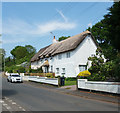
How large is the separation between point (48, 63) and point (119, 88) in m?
→ 28.9

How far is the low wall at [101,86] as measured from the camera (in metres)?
12.9

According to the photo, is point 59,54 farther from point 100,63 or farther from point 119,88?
point 119,88

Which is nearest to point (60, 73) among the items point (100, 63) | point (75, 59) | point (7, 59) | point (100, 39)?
point (75, 59)

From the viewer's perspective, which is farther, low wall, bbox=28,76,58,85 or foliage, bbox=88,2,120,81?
low wall, bbox=28,76,58,85

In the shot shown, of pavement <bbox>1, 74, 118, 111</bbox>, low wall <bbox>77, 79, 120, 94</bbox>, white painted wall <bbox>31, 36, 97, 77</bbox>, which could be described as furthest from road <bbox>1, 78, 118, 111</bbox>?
white painted wall <bbox>31, 36, 97, 77</bbox>

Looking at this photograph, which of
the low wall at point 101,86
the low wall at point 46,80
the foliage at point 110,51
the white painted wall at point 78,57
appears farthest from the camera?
the white painted wall at point 78,57

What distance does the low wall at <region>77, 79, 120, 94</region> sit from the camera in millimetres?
12925

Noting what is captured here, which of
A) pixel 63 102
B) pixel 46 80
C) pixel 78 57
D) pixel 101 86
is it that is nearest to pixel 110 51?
pixel 101 86

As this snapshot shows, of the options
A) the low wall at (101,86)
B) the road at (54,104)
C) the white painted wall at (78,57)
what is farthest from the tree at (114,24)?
the white painted wall at (78,57)

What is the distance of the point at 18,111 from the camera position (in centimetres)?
901

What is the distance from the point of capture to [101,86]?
14484mm

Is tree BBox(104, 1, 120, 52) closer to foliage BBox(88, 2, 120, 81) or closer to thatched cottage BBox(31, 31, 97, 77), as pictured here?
foliage BBox(88, 2, 120, 81)

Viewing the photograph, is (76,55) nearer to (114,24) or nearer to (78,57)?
(78,57)

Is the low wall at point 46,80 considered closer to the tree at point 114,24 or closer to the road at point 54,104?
the road at point 54,104
